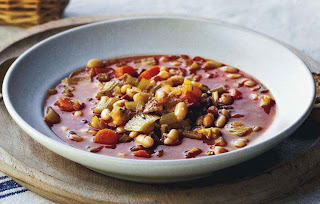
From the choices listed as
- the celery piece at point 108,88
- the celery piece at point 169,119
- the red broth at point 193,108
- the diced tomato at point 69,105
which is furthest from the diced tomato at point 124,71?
the celery piece at point 169,119

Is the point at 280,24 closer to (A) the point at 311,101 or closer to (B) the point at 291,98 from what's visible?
(B) the point at 291,98

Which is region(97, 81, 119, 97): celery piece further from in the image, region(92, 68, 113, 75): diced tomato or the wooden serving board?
the wooden serving board

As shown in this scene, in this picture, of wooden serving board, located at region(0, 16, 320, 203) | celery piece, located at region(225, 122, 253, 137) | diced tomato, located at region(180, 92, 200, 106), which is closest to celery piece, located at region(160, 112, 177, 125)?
diced tomato, located at region(180, 92, 200, 106)

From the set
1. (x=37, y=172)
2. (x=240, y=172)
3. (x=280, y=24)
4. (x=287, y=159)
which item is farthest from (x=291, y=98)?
(x=280, y=24)

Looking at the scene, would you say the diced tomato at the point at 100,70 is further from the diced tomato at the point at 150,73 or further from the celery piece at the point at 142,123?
the celery piece at the point at 142,123

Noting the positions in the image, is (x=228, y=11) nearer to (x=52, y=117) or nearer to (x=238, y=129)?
(x=238, y=129)

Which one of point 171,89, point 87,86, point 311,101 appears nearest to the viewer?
point 311,101

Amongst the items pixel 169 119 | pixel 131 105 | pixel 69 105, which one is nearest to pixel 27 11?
pixel 69 105
